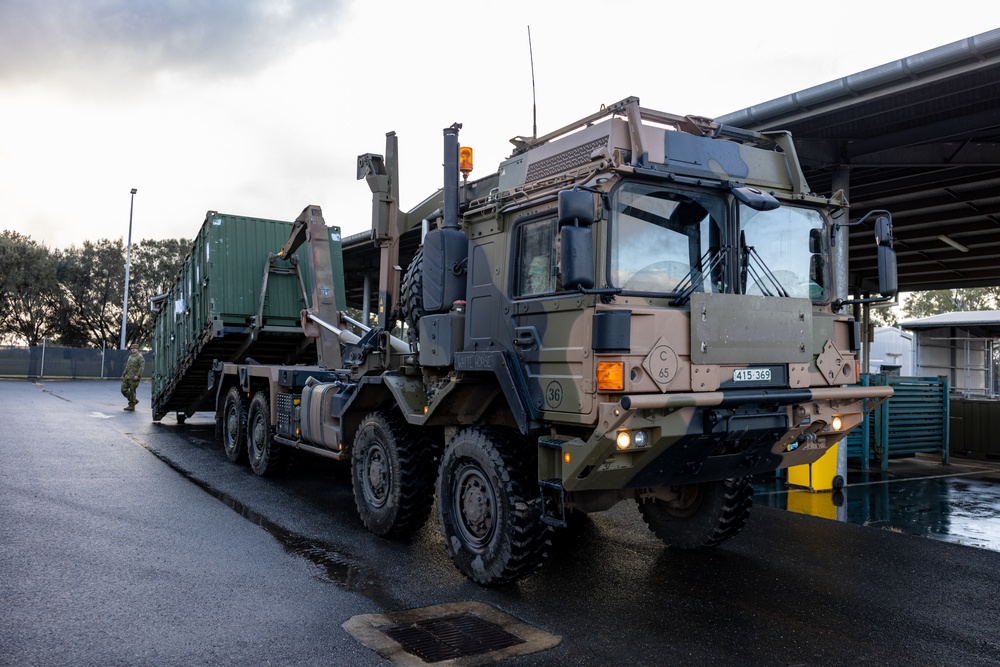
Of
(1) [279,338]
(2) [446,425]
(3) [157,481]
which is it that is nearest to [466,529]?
(2) [446,425]

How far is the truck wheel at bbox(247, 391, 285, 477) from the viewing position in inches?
393

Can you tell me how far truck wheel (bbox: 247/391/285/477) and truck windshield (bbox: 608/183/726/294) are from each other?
653 cm

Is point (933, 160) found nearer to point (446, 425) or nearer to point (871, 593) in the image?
point (871, 593)

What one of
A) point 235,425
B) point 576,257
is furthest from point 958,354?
point 576,257

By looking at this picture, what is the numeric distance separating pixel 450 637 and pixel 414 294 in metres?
3.25

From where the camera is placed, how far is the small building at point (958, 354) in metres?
18.0

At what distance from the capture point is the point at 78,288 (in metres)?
48.6

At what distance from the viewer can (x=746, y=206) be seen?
538 centimetres

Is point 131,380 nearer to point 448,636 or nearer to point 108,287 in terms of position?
point 448,636

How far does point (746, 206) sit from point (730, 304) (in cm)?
82

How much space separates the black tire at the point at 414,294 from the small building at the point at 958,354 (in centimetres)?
1528

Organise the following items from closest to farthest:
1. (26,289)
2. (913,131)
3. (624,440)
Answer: (624,440)
(913,131)
(26,289)

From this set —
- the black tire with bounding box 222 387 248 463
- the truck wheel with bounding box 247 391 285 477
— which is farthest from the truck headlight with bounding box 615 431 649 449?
the black tire with bounding box 222 387 248 463

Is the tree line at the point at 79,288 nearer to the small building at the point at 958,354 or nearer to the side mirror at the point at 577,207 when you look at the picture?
the small building at the point at 958,354
